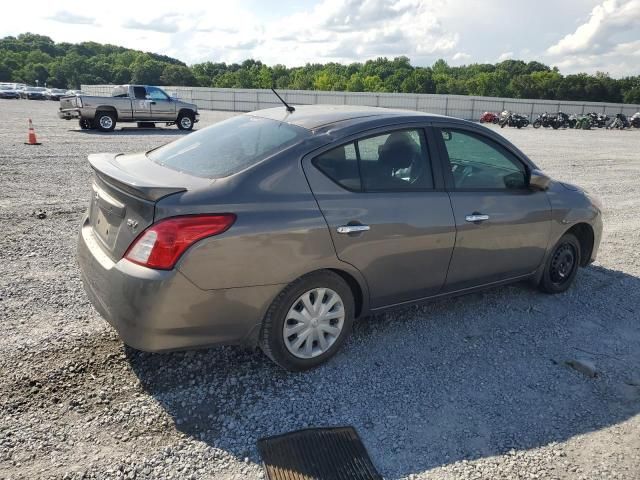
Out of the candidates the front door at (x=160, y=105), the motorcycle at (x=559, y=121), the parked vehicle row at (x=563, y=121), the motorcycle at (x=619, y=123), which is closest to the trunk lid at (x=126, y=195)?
the front door at (x=160, y=105)

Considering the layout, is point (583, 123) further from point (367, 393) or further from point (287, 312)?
point (287, 312)

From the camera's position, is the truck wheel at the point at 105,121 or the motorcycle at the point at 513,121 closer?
the truck wheel at the point at 105,121

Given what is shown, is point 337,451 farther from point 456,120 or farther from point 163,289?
point 456,120

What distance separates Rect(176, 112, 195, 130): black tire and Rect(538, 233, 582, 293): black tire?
60.6 feet

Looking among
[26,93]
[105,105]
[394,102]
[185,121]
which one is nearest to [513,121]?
[394,102]

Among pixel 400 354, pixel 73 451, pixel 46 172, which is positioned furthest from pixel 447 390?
pixel 46 172

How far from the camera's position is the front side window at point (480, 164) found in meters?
4.11

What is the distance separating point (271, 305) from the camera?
3.27 m

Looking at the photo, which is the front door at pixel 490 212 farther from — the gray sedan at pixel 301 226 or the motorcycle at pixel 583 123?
the motorcycle at pixel 583 123

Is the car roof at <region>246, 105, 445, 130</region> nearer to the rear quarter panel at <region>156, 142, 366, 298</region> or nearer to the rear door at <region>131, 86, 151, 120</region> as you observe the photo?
the rear quarter panel at <region>156, 142, 366, 298</region>

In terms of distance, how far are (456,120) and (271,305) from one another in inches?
86.0

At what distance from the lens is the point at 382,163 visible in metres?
3.79

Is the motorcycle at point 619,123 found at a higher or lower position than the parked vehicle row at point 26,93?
lower

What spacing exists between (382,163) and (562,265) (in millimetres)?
Answer: 2401
